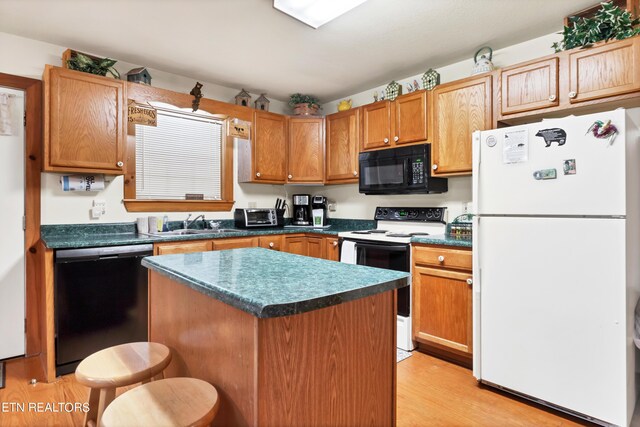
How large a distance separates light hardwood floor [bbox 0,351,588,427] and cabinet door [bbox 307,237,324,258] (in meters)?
1.38

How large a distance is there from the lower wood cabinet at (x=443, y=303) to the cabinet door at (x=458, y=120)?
28.9 inches

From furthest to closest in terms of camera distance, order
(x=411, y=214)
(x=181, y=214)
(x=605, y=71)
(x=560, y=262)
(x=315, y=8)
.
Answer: (x=181, y=214), (x=411, y=214), (x=315, y=8), (x=605, y=71), (x=560, y=262)

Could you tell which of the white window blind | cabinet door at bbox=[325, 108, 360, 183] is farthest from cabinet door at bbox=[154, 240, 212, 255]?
cabinet door at bbox=[325, 108, 360, 183]

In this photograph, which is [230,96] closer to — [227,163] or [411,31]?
[227,163]

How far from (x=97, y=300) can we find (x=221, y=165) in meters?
1.84

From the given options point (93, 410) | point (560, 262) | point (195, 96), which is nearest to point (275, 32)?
point (195, 96)

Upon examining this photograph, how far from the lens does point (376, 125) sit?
3.43 m

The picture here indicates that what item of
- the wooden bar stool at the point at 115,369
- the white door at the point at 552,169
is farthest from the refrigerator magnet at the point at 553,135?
the wooden bar stool at the point at 115,369

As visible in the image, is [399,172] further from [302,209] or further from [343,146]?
[302,209]

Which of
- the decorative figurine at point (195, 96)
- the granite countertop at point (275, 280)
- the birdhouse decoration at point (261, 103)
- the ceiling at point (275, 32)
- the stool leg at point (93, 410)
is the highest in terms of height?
the ceiling at point (275, 32)

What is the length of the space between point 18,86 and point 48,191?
81 centimetres

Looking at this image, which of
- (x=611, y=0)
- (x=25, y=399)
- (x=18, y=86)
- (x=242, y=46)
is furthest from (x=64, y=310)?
(x=611, y=0)

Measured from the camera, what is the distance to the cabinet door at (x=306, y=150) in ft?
13.0

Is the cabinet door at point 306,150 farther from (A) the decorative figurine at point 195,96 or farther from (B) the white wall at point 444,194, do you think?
(A) the decorative figurine at point 195,96
